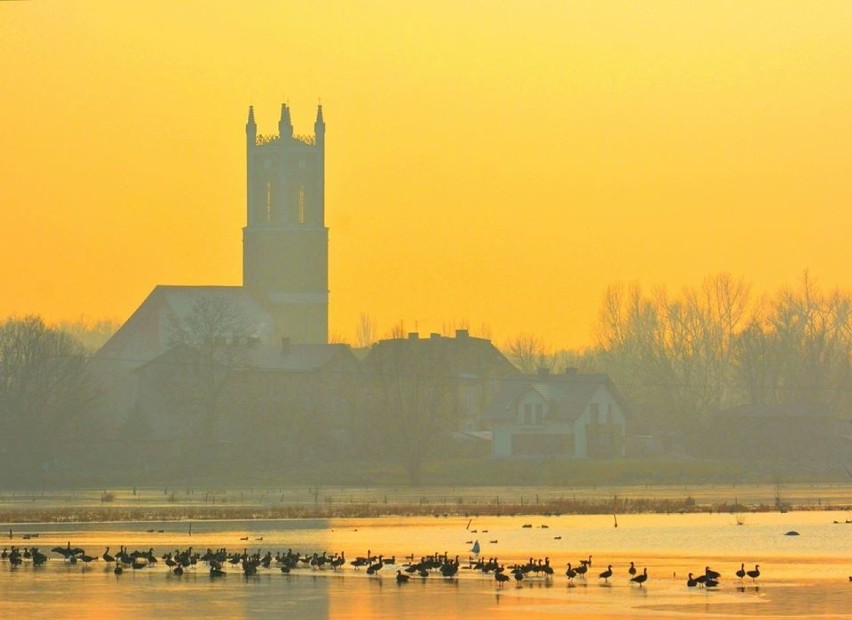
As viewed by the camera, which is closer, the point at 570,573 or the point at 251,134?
the point at 570,573

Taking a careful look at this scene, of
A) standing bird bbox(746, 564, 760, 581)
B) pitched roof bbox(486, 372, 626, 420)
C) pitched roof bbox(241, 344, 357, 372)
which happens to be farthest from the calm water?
pitched roof bbox(241, 344, 357, 372)

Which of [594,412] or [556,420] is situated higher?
[594,412]

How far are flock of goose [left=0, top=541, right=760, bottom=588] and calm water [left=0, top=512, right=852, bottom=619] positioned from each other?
0.95ft

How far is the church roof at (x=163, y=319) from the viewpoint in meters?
160

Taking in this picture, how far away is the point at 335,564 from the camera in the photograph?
56.6 m

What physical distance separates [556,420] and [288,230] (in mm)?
53317

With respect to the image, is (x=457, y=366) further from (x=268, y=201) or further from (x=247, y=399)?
(x=268, y=201)

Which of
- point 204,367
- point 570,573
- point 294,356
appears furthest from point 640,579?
point 294,356

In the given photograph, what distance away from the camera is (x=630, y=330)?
172625 mm

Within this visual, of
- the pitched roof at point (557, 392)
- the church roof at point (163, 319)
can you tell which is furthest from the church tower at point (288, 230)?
the pitched roof at point (557, 392)

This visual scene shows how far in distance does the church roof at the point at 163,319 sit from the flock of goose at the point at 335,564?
9757 cm

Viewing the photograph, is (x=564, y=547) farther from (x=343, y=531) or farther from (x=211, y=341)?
(x=211, y=341)

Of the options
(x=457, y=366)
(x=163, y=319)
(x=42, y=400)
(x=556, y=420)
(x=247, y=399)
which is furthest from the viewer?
(x=163, y=319)

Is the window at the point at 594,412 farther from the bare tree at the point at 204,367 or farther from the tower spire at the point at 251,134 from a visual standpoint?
the tower spire at the point at 251,134
